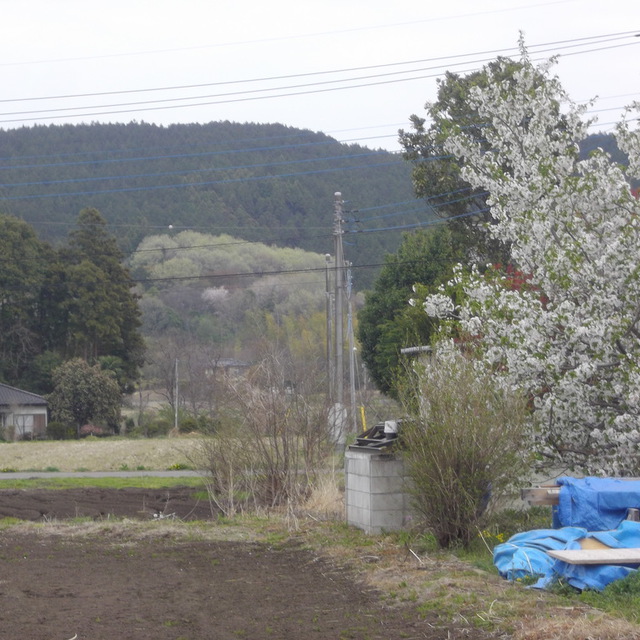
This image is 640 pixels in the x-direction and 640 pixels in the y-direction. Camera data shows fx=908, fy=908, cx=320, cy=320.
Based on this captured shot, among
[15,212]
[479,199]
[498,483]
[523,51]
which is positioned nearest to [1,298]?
[15,212]

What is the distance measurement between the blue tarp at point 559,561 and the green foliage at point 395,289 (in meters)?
19.9

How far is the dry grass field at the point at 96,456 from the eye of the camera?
27.4m

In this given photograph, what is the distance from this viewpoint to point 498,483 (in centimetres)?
914

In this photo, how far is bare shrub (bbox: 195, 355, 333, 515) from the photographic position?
13.6 m

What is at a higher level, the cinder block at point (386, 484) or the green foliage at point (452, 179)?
the green foliage at point (452, 179)

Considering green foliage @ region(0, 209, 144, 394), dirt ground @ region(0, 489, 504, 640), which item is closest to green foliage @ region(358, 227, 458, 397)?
dirt ground @ region(0, 489, 504, 640)

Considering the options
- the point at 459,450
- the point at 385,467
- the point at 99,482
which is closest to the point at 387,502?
the point at 385,467

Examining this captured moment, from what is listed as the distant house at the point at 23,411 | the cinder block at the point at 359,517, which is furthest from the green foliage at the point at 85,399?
the cinder block at the point at 359,517

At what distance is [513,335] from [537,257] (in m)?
1.16

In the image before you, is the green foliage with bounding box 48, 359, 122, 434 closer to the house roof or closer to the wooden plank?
the house roof

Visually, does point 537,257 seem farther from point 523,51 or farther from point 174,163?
point 174,163

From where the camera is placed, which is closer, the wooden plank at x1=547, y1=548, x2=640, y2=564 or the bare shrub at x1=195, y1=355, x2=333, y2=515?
the wooden plank at x1=547, y1=548, x2=640, y2=564

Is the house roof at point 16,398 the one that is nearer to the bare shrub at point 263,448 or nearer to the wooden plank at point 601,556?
the bare shrub at point 263,448

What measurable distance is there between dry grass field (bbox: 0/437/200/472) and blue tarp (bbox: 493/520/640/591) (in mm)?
17140
